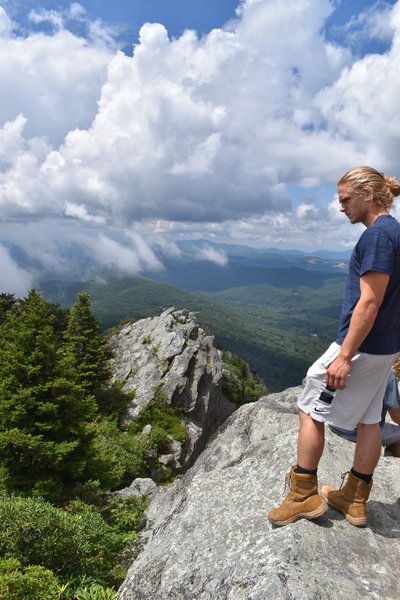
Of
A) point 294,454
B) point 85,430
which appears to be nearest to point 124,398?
point 85,430

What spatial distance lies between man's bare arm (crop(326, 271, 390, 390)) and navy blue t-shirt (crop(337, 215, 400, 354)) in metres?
0.09

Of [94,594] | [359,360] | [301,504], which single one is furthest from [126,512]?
[359,360]

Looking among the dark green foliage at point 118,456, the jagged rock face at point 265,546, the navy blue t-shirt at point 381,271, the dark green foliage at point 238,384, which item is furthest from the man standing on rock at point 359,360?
the dark green foliage at point 238,384

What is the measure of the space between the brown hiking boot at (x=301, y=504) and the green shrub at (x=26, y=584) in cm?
539

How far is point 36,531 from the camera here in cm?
863

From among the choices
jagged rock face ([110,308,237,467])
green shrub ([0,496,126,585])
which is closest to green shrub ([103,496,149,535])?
green shrub ([0,496,126,585])

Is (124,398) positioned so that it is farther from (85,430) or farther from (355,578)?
(355,578)

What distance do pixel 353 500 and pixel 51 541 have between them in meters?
7.58

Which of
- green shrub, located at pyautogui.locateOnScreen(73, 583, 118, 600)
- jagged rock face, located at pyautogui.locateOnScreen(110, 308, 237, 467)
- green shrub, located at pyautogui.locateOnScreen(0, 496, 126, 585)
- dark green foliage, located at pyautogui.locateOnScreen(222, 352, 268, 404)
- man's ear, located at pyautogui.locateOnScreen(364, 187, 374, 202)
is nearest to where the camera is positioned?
man's ear, located at pyautogui.locateOnScreen(364, 187, 374, 202)

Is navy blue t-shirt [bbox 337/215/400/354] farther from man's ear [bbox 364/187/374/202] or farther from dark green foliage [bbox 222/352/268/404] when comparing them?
dark green foliage [bbox 222/352/268/404]

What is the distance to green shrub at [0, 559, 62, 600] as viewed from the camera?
21.9ft

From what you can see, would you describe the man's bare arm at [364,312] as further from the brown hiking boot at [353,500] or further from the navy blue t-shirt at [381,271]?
the brown hiking boot at [353,500]

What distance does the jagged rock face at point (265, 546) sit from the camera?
3742mm

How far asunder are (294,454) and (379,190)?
4.28 meters
